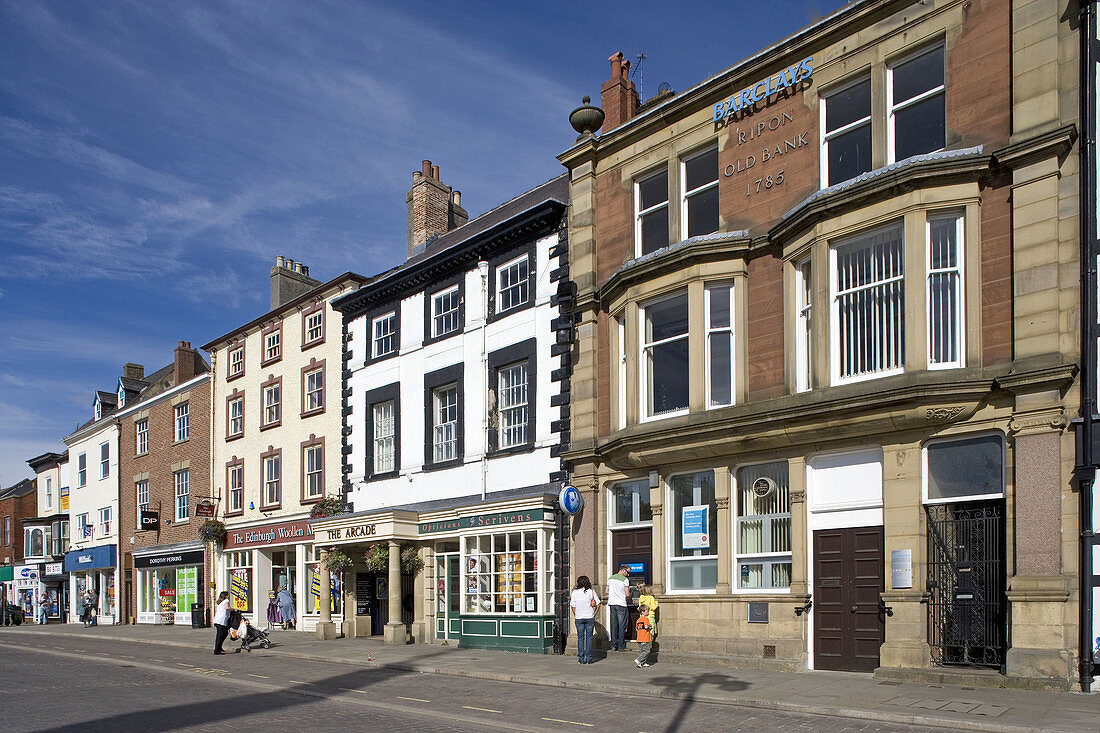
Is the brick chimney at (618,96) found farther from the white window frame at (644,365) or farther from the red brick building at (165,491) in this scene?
the red brick building at (165,491)

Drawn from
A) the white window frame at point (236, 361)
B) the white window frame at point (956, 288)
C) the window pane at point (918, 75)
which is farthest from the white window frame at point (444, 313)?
the white window frame at point (236, 361)

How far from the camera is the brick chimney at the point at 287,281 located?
36.0m

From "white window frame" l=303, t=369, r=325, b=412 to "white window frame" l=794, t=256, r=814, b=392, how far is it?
1842cm

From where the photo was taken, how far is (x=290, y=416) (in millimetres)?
32375

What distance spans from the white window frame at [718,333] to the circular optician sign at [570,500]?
372cm

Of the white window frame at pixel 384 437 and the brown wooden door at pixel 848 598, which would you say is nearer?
the brown wooden door at pixel 848 598

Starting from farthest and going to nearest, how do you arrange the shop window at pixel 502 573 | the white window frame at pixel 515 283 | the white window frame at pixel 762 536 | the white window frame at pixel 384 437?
the white window frame at pixel 384 437 < the white window frame at pixel 515 283 < the shop window at pixel 502 573 < the white window frame at pixel 762 536

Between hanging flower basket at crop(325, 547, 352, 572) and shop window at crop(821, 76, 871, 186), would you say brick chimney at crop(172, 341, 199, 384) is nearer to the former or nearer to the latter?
hanging flower basket at crop(325, 547, 352, 572)

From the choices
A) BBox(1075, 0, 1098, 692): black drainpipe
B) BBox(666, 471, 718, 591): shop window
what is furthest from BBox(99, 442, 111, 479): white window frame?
BBox(1075, 0, 1098, 692): black drainpipe

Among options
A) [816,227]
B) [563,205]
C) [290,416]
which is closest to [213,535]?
[290,416]

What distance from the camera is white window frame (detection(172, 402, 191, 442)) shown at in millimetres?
38906

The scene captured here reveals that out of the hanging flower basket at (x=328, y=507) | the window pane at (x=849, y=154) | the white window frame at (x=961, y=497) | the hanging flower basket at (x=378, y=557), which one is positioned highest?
the window pane at (x=849, y=154)

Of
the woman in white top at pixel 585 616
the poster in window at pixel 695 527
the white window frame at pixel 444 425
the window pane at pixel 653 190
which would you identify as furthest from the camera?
the white window frame at pixel 444 425

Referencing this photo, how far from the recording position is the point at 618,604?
18.6 metres
